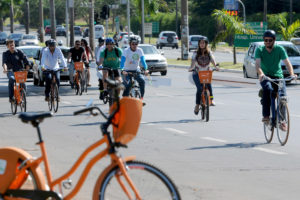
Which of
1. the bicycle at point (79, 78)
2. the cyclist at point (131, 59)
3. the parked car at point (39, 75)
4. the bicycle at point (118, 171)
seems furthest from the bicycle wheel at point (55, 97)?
the bicycle at point (118, 171)

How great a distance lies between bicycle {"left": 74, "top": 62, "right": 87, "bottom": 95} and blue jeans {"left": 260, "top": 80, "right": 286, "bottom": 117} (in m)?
11.9

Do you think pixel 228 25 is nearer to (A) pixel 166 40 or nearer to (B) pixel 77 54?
(B) pixel 77 54

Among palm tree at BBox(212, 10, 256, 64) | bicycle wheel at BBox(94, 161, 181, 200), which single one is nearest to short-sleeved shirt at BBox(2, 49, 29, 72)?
bicycle wheel at BBox(94, 161, 181, 200)

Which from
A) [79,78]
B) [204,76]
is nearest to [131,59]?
[204,76]

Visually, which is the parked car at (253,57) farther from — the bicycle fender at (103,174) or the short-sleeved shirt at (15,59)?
the bicycle fender at (103,174)

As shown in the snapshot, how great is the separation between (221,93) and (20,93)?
7.35m

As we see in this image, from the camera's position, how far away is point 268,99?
37.8 feet

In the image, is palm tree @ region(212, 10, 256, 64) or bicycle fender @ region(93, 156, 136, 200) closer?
bicycle fender @ region(93, 156, 136, 200)

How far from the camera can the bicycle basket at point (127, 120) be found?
516 cm

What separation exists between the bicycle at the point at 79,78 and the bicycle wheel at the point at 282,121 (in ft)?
39.7

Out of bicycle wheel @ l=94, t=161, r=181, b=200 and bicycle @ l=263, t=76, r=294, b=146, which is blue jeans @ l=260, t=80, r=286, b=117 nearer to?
bicycle @ l=263, t=76, r=294, b=146

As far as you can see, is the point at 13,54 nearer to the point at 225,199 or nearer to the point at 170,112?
the point at 170,112

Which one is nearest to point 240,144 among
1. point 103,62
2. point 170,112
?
point 170,112

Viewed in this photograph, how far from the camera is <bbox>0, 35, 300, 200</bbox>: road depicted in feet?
26.8
